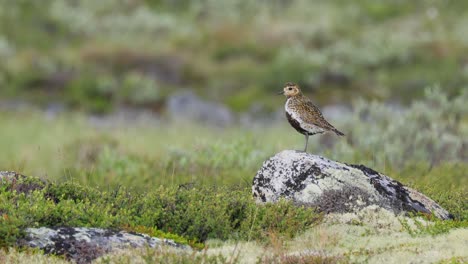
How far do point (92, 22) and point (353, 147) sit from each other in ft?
85.4

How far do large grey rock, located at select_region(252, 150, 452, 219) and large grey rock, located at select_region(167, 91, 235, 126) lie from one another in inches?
638

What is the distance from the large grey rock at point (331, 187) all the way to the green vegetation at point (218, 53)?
18747 millimetres

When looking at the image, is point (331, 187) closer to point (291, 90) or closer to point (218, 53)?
point (291, 90)

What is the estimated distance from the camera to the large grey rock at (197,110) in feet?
91.5

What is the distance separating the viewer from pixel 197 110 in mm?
28406

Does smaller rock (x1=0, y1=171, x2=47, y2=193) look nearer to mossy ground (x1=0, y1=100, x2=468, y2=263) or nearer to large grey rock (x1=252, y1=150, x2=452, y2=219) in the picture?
mossy ground (x1=0, y1=100, x2=468, y2=263)

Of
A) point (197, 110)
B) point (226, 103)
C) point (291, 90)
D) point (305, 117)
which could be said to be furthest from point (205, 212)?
point (226, 103)

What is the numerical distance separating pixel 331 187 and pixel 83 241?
122 inches

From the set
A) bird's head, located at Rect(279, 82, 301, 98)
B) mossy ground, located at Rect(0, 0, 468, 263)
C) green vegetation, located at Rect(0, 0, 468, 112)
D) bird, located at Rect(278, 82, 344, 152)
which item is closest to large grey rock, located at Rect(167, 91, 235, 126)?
green vegetation, located at Rect(0, 0, 468, 112)

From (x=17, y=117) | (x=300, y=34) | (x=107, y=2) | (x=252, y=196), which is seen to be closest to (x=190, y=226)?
(x=252, y=196)

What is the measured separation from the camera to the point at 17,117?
2683 centimetres

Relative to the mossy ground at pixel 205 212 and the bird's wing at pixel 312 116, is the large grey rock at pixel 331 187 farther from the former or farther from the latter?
the bird's wing at pixel 312 116

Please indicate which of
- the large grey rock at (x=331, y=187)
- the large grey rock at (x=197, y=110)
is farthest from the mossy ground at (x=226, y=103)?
the large grey rock at (x=197, y=110)

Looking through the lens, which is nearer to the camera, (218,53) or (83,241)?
(83,241)
